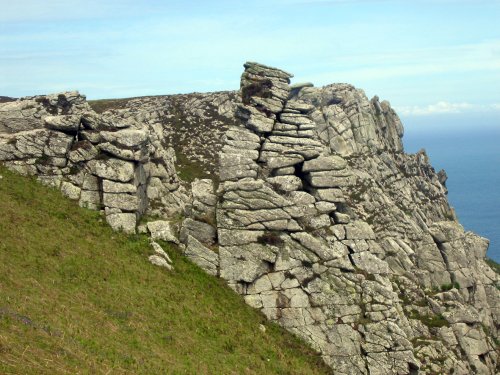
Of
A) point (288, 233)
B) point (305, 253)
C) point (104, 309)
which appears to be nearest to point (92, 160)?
point (288, 233)

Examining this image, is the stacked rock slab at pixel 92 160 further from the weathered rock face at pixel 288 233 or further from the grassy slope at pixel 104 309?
the grassy slope at pixel 104 309

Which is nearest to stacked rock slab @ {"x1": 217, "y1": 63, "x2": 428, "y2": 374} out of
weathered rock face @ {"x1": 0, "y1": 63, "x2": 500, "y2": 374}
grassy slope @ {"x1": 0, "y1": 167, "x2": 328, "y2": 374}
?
weathered rock face @ {"x1": 0, "y1": 63, "x2": 500, "y2": 374}

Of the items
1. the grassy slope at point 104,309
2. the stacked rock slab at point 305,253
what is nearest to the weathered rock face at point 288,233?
the stacked rock slab at point 305,253

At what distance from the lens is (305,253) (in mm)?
49344

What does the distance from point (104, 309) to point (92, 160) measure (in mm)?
18777

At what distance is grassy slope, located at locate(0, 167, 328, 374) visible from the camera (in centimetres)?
3033

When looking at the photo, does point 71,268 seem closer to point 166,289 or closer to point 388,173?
point 166,289

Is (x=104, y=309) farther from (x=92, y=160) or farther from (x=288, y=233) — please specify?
(x=92, y=160)

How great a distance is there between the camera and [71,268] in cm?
4081

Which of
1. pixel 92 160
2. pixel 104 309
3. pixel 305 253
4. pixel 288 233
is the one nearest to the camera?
pixel 104 309

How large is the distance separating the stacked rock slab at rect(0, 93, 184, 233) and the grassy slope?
1.53 m

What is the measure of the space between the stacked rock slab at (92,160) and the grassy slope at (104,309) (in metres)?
1.53

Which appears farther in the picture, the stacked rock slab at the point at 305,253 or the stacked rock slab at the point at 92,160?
the stacked rock slab at the point at 92,160

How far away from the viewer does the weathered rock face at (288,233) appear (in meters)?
47.3
